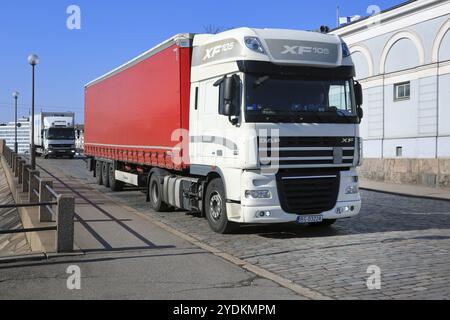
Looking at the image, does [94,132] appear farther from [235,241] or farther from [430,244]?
[430,244]

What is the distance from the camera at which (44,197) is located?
33.4 feet

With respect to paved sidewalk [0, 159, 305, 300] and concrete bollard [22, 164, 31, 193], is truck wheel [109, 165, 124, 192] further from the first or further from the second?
paved sidewalk [0, 159, 305, 300]

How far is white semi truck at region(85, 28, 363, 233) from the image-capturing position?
9.56 m

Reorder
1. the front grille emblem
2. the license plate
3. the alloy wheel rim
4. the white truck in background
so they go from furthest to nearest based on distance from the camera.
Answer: the white truck in background → the alloy wheel rim → the front grille emblem → the license plate

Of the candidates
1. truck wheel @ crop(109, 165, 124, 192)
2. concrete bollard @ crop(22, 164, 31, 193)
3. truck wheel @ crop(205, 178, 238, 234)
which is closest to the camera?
truck wheel @ crop(205, 178, 238, 234)

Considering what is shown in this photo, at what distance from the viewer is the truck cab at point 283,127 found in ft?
31.3

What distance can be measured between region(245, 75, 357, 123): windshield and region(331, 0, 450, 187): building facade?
12002mm

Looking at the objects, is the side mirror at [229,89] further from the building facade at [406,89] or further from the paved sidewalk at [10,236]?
the building facade at [406,89]

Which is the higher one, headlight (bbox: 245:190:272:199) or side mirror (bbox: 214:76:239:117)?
side mirror (bbox: 214:76:239:117)

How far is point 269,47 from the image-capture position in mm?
9859

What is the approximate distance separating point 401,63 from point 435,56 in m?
2.35

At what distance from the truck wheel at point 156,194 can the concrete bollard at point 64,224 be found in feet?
17.0

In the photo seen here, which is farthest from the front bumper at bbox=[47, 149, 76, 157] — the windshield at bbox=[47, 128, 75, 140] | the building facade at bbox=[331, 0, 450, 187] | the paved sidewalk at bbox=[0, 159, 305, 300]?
the paved sidewalk at bbox=[0, 159, 305, 300]

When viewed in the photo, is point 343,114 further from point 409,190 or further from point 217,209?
point 409,190
